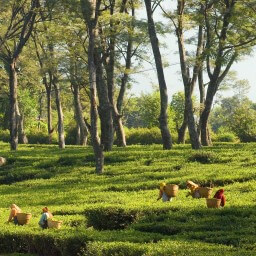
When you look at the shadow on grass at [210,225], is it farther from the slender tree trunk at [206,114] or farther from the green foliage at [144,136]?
the green foliage at [144,136]

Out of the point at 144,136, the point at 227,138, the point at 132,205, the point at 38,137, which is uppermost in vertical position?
the point at 38,137

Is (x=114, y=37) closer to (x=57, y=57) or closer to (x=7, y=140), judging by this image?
(x=57, y=57)

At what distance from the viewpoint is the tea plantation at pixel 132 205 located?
13.3 meters

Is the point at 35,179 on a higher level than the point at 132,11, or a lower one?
lower

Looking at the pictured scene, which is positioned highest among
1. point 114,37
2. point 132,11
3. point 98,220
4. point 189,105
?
point 132,11

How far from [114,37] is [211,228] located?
22261 millimetres

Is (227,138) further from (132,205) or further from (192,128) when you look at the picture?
(132,205)

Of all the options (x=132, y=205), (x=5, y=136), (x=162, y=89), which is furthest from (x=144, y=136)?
(x=132, y=205)

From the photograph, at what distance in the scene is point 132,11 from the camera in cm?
4331

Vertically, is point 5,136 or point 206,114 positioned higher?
point 206,114

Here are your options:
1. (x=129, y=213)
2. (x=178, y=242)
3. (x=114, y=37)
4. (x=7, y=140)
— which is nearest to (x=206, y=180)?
(x=129, y=213)

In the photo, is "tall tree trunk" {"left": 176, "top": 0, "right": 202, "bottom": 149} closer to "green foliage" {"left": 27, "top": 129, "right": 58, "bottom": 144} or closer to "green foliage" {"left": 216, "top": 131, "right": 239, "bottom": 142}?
"green foliage" {"left": 216, "top": 131, "right": 239, "bottom": 142}

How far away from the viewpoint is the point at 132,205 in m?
18.1

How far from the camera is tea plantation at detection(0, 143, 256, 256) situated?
13.3 meters
